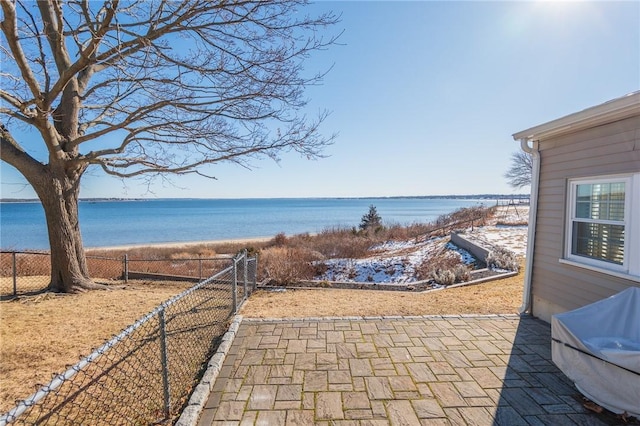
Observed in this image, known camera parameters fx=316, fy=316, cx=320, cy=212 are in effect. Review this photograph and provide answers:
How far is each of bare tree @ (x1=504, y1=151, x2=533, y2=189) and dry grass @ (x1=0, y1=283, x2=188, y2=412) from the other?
115 ft

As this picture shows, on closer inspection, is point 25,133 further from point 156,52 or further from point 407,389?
point 407,389

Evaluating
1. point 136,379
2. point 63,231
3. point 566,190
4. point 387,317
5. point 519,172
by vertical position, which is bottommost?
point 136,379

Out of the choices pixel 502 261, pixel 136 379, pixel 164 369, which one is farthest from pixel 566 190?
pixel 136 379

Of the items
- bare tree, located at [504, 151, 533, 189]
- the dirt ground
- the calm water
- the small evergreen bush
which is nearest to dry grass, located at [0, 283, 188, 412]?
the dirt ground

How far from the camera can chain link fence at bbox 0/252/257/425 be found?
2.60 meters

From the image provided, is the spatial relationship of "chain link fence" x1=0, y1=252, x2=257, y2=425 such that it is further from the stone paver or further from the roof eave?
the roof eave

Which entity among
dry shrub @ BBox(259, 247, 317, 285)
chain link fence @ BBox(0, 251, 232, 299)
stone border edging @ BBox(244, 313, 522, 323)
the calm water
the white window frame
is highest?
the white window frame

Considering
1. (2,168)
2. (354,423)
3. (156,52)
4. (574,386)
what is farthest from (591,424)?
(2,168)

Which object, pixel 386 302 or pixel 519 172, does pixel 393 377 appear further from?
pixel 519 172

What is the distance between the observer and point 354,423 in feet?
8.22

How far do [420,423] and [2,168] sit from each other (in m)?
9.45

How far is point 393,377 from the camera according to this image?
3170 millimetres

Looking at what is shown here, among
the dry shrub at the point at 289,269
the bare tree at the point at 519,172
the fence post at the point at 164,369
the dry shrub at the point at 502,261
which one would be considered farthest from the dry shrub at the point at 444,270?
the bare tree at the point at 519,172

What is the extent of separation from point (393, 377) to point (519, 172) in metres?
36.4
